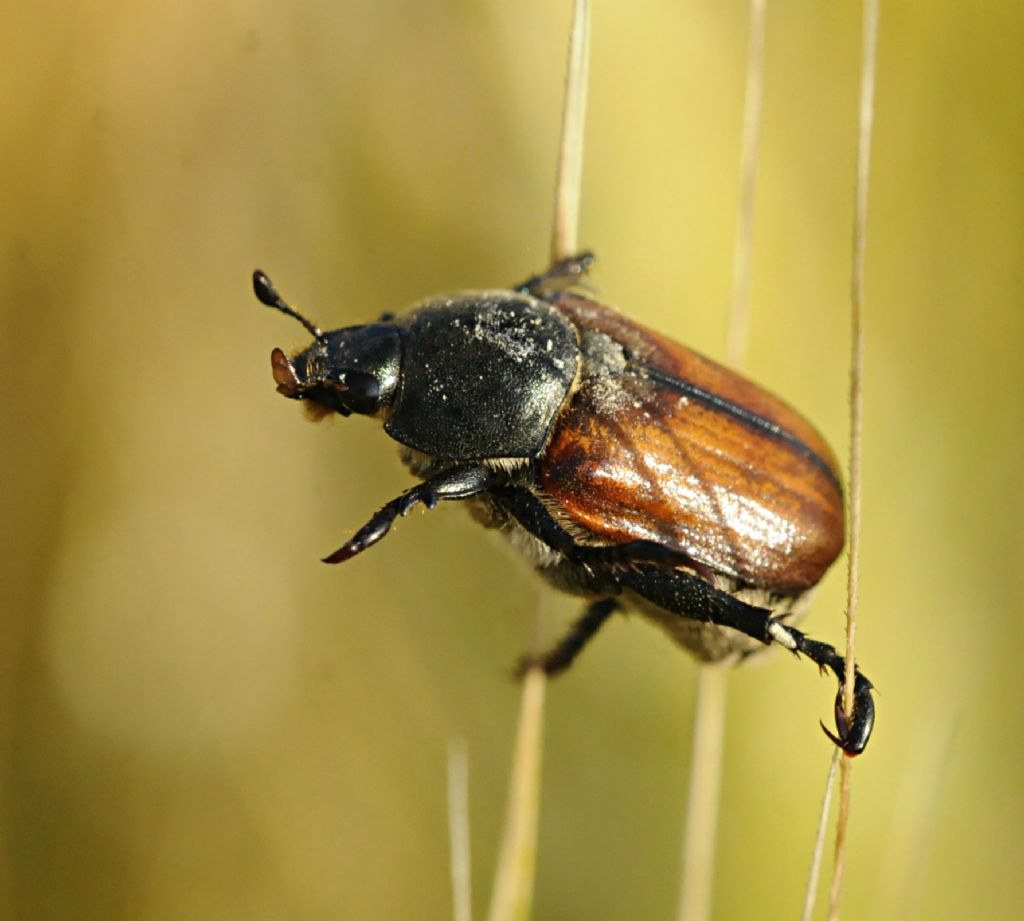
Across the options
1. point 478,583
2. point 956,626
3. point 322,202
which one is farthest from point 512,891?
point 322,202

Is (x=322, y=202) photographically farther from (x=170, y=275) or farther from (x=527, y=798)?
(x=527, y=798)

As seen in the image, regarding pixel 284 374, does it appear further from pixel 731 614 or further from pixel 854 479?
pixel 854 479

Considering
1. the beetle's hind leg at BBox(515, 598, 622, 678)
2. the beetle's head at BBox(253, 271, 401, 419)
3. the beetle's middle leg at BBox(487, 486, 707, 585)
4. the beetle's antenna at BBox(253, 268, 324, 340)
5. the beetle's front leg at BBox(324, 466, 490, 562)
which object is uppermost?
the beetle's antenna at BBox(253, 268, 324, 340)

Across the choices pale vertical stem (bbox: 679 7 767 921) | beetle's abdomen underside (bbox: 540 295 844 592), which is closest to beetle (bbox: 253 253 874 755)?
beetle's abdomen underside (bbox: 540 295 844 592)

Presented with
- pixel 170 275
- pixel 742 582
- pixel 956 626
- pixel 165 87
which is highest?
pixel 165 87

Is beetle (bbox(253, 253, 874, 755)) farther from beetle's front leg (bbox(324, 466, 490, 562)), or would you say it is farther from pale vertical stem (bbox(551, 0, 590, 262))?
pale vertical stem (bbox(551, 0, 590, 262))

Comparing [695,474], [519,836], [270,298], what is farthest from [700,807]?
[270,298]

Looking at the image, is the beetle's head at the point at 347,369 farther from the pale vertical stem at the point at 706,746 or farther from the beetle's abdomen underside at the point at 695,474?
the pale vertical stem at the point at 706,746
